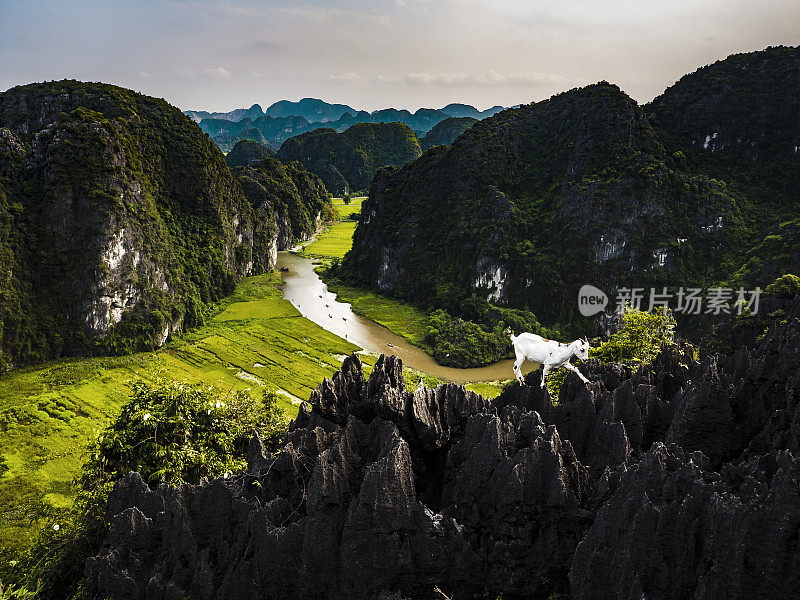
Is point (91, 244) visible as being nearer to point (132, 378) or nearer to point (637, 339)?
point (132, 378)

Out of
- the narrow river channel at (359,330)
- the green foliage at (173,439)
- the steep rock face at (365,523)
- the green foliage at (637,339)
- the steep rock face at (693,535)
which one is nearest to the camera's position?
the steep rock face at (693,535)

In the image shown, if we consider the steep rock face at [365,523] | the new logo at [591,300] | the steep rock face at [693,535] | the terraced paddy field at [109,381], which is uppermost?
the steep rock face at [693,535]

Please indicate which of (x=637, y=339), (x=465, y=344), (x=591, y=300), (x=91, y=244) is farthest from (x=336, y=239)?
(x=637, y=339)

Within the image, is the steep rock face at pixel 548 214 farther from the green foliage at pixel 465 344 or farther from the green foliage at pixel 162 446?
the green foliage at pixel 162 446

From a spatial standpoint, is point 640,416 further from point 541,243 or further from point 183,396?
point 541,243

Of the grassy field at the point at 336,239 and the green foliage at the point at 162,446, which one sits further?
the grassy field at the point at 336,239

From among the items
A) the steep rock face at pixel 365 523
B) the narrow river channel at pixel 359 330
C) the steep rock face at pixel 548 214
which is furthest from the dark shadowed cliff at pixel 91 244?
the steep rock face at pixel 365 523
